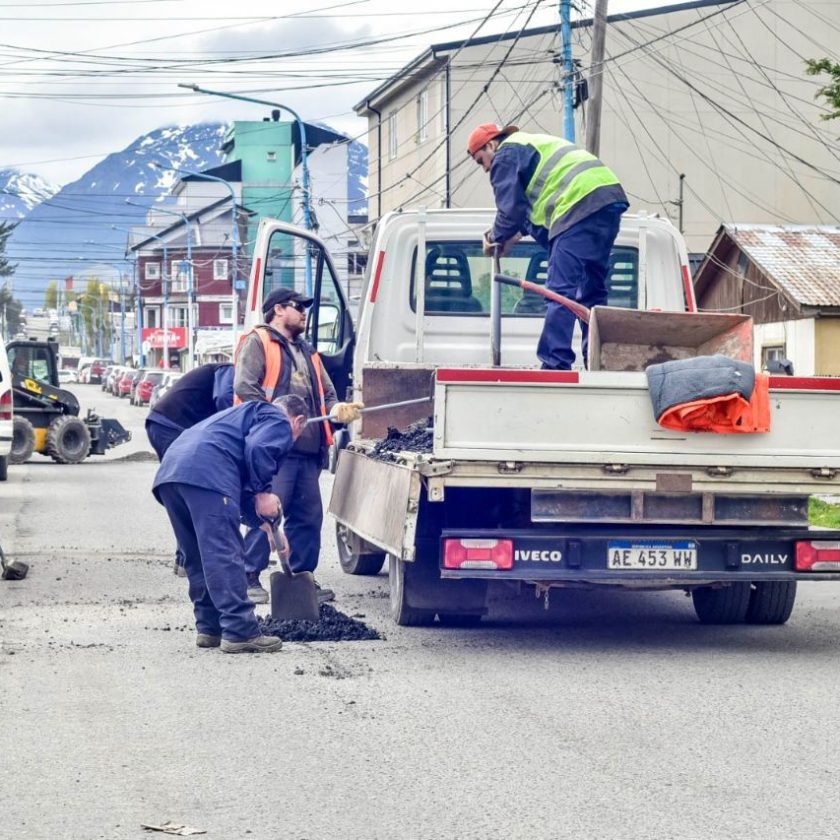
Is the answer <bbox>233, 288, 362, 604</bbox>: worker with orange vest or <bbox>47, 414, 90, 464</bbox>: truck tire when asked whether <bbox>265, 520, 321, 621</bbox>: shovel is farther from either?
<bbox>47, 414, 90, 464</bbox>: truck tire

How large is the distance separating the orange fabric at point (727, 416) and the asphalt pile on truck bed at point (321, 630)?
2.05 m

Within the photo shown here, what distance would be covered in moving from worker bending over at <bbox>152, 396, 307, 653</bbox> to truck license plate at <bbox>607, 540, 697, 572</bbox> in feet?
5.72

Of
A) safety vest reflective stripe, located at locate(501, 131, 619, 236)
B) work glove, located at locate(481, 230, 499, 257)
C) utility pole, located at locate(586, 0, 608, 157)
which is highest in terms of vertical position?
utility pole, located at locate(586, 0, 608, 157)

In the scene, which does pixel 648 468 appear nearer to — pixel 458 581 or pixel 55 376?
pixel 458 581

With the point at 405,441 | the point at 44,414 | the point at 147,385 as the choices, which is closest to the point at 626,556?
the point at 405,441

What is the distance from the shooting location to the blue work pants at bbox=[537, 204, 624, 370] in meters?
8.95

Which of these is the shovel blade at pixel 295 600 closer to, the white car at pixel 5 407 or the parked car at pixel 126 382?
the white car at pixel 5 407

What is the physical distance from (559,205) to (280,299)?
5.91ft

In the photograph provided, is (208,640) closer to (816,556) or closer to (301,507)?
(301,507)

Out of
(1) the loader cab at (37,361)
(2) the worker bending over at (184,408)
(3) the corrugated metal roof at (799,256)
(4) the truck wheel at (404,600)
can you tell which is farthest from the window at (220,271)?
(4) the truck wheel at (404,600)

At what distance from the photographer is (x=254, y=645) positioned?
7.85 metres

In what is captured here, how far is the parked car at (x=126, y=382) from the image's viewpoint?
68.7m

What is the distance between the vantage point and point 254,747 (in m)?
5.78

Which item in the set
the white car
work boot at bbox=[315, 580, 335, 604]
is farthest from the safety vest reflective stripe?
the white car
